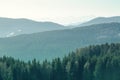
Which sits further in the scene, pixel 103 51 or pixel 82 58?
pixel 103 51

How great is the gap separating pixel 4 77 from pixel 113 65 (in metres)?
30.3

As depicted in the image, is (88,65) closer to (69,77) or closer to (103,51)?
(69,77)

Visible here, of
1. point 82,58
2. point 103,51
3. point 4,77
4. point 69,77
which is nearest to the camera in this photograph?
point 4,77

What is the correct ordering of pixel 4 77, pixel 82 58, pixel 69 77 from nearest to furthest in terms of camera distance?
1. pixel 4 77
2. pixel 69 77
3. pixel 82 58

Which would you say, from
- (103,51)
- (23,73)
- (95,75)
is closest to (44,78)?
(23,73)

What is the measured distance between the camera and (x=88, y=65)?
12231cm

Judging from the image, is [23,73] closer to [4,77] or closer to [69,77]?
[4,77]

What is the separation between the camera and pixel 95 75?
119188mm

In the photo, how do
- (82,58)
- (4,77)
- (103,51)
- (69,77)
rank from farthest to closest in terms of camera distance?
(103,51)
(82,58)
(69,77)
(4,77)

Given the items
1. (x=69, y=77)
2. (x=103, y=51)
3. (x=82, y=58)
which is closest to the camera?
(x=69, y=77)

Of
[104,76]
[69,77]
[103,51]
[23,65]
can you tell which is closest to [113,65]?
[104,76]

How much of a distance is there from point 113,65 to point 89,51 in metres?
48.5

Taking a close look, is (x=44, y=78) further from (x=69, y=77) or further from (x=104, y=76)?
(x=104, y=76)

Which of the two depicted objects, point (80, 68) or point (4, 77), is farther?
point (80, 68)
